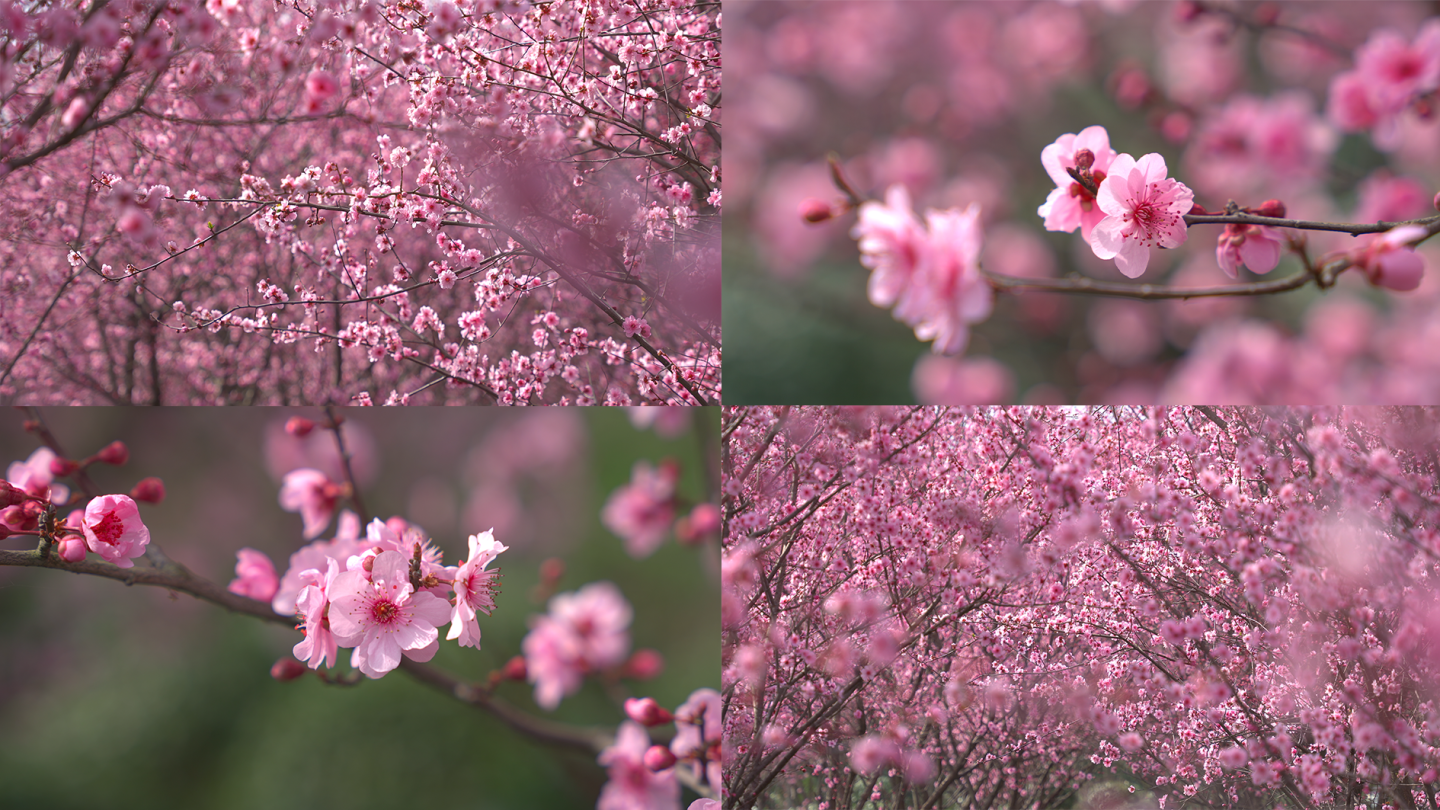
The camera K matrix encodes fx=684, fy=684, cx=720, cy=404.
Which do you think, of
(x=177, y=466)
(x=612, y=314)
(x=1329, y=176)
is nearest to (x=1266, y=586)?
(x=1329, y=176)

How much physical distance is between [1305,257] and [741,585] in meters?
0.78

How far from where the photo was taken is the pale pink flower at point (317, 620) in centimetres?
80

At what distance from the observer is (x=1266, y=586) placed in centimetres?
103

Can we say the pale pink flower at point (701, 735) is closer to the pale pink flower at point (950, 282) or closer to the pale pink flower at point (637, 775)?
the pale pink flower at point (637, 775)

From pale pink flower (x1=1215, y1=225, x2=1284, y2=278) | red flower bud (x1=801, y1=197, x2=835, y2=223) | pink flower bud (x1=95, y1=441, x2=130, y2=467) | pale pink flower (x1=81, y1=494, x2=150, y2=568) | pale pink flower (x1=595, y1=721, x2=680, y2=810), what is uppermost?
pale pink flower (x1=1215, y1=225, x2=1284, y2=278)

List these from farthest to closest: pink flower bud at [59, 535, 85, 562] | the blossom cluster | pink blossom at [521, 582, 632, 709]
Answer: pink blossom at [521, 582, 632, 709], pink flower bud at [59, 535, 85, 562], the blossom cluster

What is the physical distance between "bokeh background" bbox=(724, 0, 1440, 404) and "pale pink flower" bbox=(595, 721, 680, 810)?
501mm

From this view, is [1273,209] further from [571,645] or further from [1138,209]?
[571,645]

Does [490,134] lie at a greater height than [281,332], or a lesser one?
greater

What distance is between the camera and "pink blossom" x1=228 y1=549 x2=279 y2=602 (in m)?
0.95

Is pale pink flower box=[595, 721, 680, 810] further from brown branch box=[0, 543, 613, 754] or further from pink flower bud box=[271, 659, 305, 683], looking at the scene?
pink flower bud box=[271, 659, 305, 683]

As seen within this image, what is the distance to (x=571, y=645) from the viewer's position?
99cm

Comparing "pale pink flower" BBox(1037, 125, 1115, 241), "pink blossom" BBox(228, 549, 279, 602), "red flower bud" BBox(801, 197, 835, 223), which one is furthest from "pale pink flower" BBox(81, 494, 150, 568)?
"pale pink flower" BBox(1037, 125, 1115, 241)

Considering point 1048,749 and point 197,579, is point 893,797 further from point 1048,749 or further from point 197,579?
point 197,579
